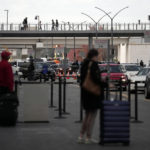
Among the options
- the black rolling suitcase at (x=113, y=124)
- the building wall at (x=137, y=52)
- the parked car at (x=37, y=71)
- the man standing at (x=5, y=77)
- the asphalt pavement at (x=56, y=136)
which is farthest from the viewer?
the building wall at (x=137, y=52)

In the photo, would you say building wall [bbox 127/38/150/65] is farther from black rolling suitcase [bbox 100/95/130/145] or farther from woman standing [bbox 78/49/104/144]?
black rolling suitcase [bbox 100/95/130/145]

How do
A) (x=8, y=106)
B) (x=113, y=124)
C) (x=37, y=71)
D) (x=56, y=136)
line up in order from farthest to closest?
(x=37, y=71), (x=8, y=106), (x=56, y=136), (x=113, y=124)

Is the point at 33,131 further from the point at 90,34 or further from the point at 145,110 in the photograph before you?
the point at 90,34

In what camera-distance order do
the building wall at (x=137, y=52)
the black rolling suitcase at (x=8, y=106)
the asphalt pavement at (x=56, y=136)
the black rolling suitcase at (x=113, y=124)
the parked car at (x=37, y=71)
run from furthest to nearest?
the building wall at (x=137, y=52) < the parked car at (x=37, y=71) < the black rolling suitcase at (x=8, y=106) < the asphalt pavement at (x=56, y=136) < the black rolling suitcase at (x=113, y=124)

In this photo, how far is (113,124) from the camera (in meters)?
12.1

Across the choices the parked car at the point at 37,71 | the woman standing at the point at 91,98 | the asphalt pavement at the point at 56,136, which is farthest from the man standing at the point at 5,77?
the parked car at the point at 37,71

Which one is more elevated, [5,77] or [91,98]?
[5,77]

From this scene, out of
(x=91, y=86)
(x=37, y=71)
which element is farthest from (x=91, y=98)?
(x=37, y=71)

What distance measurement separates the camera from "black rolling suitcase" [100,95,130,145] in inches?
476

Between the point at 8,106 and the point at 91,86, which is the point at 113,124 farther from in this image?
the point at 8,106

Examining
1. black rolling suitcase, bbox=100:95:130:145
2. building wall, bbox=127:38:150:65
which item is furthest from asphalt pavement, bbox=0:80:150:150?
building wall, bbox=127:38:150:65

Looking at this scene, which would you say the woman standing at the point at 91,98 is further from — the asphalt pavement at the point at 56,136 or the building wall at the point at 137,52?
the building wall at the point at 137,52

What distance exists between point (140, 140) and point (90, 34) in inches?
3074

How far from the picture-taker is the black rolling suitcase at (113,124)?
12.1m
